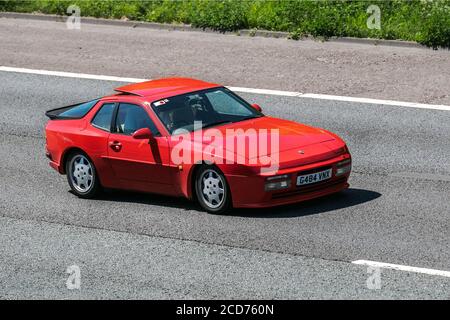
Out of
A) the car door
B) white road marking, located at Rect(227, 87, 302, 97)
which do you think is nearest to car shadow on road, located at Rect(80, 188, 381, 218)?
the car door

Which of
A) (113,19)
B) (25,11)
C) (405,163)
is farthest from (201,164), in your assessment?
(25,11)

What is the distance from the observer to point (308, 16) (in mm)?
24062

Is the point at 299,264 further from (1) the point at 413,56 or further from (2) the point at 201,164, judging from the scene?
(1) the point at 413,56

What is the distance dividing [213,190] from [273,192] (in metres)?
0.75

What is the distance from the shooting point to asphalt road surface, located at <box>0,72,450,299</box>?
40.0 ft

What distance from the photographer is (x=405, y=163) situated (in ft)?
54.6

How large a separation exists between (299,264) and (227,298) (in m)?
1.23

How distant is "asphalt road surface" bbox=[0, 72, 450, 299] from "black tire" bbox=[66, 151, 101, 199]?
146 millimetres

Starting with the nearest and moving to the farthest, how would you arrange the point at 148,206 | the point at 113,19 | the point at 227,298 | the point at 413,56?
the point at 227,298, the point at 148,206, the point at 413,56, the point at 113,19

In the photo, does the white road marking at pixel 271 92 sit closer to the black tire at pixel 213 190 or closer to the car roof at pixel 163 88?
the car roof at pixel 163 88

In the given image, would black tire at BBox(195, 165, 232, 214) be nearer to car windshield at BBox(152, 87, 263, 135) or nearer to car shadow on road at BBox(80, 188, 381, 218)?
car shadow on road at BBox(80, 188, 381, 218)

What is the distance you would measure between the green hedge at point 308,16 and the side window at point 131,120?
8.92 meters

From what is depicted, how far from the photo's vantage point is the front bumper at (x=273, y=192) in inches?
556

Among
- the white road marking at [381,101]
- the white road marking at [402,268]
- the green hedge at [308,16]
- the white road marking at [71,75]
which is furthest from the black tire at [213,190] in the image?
the green hedge at [308,16]
